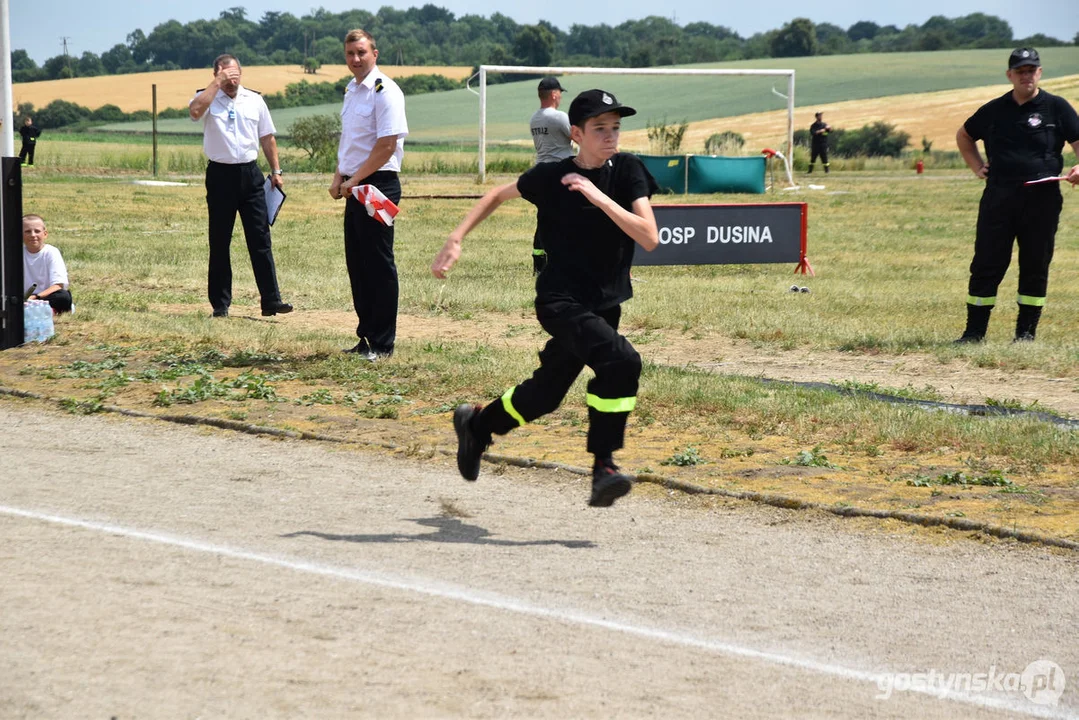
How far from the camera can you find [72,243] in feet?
68.9

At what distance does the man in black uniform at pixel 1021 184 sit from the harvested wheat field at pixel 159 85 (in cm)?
8939

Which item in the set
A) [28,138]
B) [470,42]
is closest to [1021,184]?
[28,138]

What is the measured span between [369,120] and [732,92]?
76.8m

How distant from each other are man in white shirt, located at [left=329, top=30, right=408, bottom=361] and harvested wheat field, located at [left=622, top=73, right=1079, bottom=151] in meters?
47.6

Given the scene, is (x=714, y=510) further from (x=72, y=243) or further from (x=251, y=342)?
(x=72, y=243)

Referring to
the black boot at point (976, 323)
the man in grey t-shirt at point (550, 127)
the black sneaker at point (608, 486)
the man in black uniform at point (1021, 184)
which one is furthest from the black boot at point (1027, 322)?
the black sneaker at point (608, 486)

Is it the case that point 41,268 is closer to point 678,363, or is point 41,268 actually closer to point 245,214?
point 245,214

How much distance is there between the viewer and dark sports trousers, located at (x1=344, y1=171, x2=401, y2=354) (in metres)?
10.5

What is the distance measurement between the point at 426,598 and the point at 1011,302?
1199 centimetres

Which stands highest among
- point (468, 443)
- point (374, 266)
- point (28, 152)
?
point (374, 266)

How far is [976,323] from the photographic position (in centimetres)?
1223

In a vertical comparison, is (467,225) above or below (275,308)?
above

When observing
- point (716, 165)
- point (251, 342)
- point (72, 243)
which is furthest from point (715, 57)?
point (251, 342)

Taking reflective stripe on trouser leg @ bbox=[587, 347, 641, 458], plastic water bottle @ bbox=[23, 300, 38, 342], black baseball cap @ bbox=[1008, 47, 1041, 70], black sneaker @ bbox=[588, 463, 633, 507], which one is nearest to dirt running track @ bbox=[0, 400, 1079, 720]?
Result: black sneaker @ bbox=[588, 463, 633, 507]
